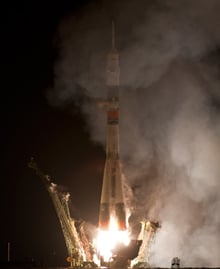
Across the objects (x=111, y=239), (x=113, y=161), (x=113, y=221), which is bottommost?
(x=111, y=239)

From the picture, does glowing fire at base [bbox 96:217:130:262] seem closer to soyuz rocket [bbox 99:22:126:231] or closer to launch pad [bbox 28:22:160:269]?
launch pad [bbox 28:22:160:269]

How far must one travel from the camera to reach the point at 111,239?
5169 centimetres

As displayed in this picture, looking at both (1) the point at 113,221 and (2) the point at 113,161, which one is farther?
(2) the point at 113,161

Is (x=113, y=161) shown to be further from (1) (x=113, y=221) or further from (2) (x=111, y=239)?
(2) (x=111, y=239)

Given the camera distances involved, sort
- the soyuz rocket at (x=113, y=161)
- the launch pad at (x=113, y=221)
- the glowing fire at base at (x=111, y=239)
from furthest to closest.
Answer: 1. the glowing fire at base at (x=111, y=239)
2. the soyuz rocket at (x=113, y=161)
3. the launch pad at (x=113, y=221)

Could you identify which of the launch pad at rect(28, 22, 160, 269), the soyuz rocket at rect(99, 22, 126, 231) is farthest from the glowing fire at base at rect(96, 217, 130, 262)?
the soyuz rocket at rect(99, 22, 126, 231)

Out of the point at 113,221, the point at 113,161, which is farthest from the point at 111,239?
the point at 113,161

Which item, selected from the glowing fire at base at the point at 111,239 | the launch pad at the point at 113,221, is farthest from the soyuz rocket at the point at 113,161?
the glowing fire at base at the point at 111,239

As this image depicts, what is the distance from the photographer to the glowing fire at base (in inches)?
2030

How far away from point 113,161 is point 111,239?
153 inches

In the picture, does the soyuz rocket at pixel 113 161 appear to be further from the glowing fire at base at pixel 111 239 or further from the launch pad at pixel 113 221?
the glowing fire at base at pixel 111 239

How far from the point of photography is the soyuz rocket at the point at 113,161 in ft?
169

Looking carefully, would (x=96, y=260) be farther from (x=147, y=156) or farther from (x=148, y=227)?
(x=147, y=156)

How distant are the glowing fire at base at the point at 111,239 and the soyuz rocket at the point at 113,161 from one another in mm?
208
